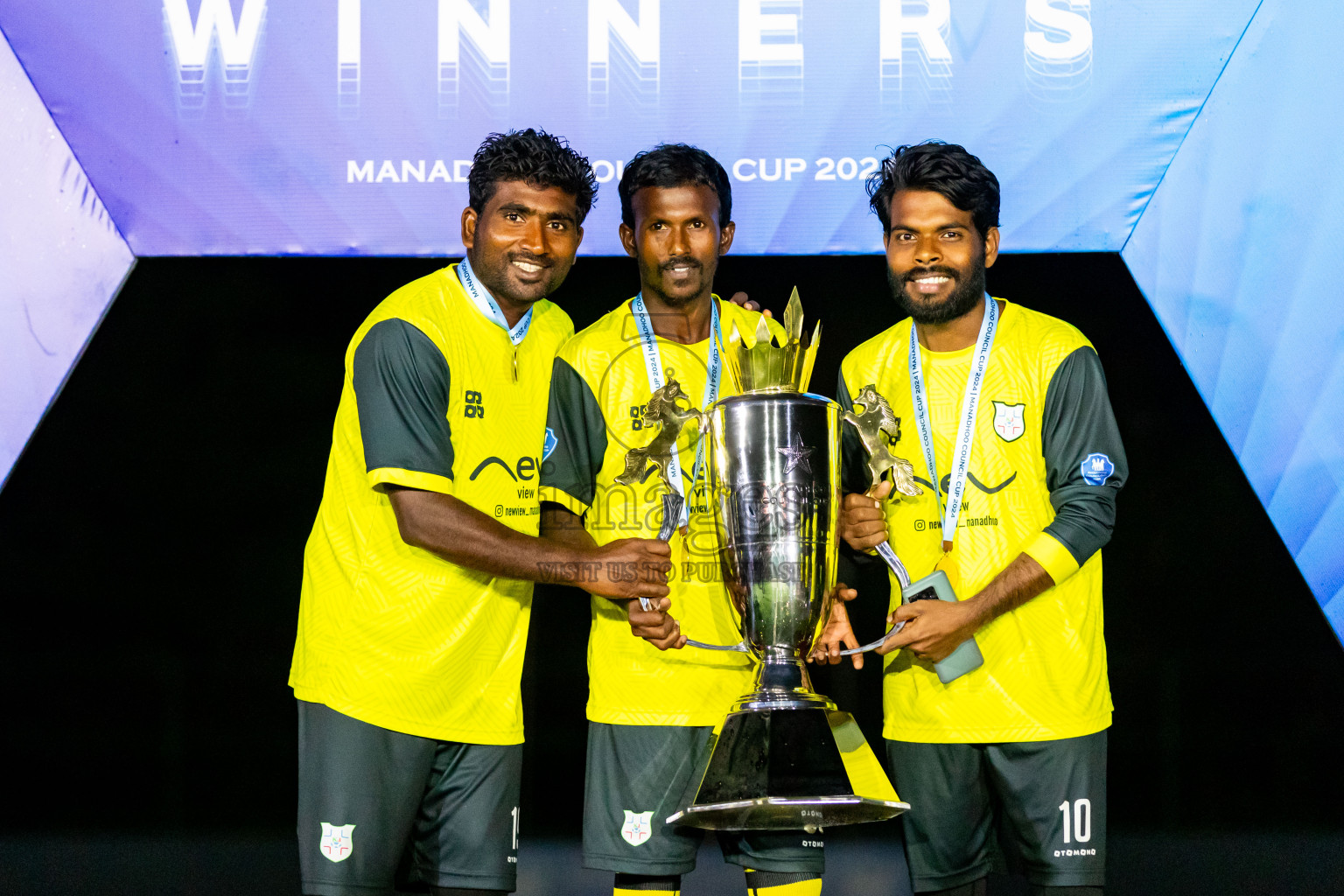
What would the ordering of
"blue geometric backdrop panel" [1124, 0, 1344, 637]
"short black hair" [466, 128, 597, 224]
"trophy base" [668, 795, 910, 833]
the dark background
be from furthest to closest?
the dark background, "blue geometric backdrop panel" [1124, 0, 1344, 637], "short black hair" [466, 128, 597, 224], "trophy base" [668, 795, 910, 833]

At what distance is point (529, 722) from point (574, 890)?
57 centimetres

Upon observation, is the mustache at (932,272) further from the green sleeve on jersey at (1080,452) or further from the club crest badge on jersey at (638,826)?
the club crest badge on jersey at (638,826)

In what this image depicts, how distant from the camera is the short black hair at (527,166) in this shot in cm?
220

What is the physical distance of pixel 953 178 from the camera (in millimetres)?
2121

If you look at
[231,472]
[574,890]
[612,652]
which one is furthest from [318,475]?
[612,652]

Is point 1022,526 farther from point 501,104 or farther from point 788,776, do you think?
point 501,104

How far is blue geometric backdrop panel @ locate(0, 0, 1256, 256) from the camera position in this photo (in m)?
2.74

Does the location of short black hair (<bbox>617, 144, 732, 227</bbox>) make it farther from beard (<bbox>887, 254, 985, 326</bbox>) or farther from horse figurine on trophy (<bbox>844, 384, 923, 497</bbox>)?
horse figurine on trophy (<bbox>844, 384, 923, 497</bbox>)

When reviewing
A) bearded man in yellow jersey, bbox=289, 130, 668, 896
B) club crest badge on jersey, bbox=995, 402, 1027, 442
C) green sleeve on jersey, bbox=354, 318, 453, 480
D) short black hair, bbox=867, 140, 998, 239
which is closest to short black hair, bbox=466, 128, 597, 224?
bearded man in yellow jersey, bbox=289, 130, 668, 896

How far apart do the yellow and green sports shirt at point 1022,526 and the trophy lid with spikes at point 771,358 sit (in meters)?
0.28

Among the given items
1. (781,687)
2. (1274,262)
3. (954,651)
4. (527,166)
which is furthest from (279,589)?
(1274,262)

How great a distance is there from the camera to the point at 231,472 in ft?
10.9

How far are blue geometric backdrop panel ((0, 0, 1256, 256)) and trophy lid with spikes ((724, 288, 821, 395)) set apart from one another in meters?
0.87

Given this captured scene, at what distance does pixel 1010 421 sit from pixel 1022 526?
19cm
